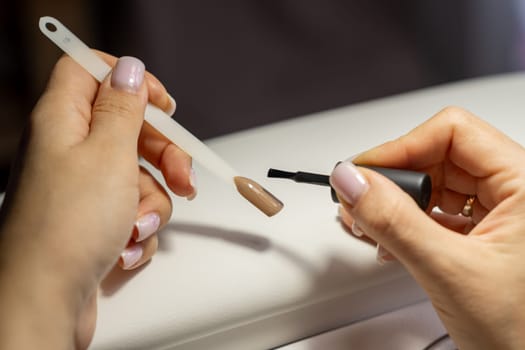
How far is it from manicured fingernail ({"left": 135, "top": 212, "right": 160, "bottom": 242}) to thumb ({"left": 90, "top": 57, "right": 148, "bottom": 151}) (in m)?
0.07

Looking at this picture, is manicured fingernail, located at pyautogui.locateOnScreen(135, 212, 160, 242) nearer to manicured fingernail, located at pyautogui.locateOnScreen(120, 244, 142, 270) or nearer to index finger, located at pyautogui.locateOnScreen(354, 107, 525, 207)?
manicured fingernail, located at pyautogui.locateOnScreen(120, 244, 142, 270)

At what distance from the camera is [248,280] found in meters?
0.51

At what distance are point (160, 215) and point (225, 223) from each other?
0.20 ft

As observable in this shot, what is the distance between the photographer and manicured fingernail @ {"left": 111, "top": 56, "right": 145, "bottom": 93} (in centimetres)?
48

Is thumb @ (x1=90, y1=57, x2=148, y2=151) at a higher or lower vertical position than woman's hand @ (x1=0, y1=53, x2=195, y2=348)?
higher

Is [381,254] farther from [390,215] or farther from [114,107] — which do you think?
[114,107]

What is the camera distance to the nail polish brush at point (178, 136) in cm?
50

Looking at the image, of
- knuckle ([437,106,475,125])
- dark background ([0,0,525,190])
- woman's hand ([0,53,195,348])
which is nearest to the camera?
woman's hand ([0,53,195,348])

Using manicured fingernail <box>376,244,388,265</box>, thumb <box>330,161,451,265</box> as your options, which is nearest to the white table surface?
manicured fingernail <box>376,244,388,265</box>

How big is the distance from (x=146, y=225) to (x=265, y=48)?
0.80 metres

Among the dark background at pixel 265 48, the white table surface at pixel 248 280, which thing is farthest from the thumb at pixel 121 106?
the dark background at pixel 265 48

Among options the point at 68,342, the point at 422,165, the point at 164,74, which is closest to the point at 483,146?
the point at 422,165

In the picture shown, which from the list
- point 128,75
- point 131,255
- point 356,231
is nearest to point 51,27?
point 128,75

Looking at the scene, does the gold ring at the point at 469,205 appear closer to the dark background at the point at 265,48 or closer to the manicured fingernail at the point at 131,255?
the manicured fingernail at the point at 131,255
